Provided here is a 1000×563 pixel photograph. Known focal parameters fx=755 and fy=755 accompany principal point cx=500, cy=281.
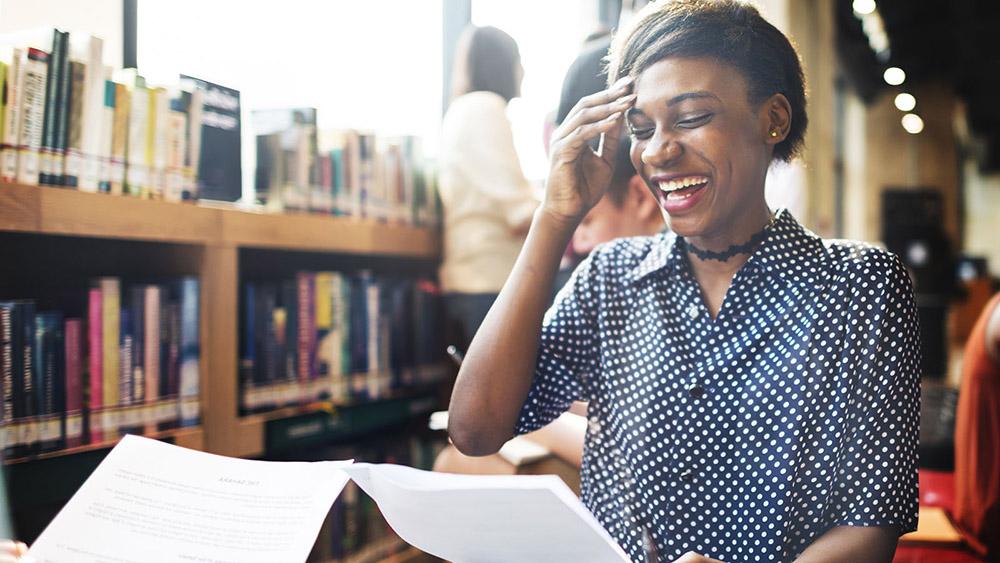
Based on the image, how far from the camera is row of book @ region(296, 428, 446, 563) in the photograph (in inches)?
82.8

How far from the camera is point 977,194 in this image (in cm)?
1399

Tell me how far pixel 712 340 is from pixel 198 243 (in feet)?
4.16

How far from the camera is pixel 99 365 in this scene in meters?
1.54

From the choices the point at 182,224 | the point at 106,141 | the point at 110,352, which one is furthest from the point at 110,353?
the point at 106,141

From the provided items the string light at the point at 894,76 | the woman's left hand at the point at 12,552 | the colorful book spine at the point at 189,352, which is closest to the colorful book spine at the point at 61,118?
the colorful book spine at the point at 189,352

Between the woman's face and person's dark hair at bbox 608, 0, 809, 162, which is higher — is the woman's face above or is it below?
below

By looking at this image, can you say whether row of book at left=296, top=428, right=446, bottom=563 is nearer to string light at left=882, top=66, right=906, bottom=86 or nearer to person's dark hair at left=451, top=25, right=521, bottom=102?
person's dark hair at left=451, top=25, right=521, bottom=102

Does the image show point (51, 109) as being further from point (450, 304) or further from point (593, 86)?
point (450, 304)

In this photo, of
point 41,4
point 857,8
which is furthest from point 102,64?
point 857,8

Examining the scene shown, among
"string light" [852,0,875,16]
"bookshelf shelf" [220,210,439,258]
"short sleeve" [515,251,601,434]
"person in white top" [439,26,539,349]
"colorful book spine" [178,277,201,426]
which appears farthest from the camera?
"string light" [852,0,875,16]

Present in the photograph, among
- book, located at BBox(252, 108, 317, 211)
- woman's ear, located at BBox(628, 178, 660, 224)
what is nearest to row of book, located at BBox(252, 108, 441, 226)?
book, located at BBox(252, 108, 317, 211)

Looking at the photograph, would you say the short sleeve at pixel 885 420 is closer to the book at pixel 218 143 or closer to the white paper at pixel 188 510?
the white paper at pixel 188 510

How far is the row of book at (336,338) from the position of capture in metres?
1.96

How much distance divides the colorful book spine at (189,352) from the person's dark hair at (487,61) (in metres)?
1.18
